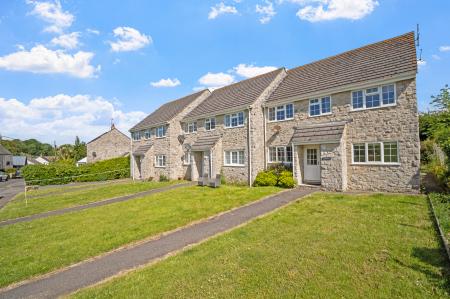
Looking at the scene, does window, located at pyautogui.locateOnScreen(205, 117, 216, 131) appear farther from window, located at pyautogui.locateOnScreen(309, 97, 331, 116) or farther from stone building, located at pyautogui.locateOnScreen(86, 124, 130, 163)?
stone building, located at pyautogui.locateOnScreen(86, 124, 130, 163)

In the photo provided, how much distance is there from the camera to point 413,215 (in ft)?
30.3

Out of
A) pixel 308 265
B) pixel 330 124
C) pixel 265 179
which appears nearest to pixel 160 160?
pixel 265 179

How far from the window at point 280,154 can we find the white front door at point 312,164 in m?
1.38

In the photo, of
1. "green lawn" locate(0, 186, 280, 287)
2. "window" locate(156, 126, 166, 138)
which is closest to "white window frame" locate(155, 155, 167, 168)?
"window" locate(156, 126, 166, 138)

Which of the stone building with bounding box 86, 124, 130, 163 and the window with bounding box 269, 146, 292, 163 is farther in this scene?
the stone building with bounding box 86, 124, 130, 163

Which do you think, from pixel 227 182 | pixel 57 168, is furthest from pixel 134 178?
pixel 227 182

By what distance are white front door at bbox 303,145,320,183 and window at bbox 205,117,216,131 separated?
975cm

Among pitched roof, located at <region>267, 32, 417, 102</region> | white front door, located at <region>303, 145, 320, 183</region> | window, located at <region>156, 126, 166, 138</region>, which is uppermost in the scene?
pitched roof, located at <region>267, 32, 417, 102</region>

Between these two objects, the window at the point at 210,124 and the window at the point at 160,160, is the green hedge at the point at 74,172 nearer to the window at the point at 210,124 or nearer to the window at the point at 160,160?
the window at the point at 160,160

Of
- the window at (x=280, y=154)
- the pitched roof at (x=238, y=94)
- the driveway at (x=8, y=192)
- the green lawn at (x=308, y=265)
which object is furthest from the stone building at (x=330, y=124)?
the driveway at (x=8, y=192)

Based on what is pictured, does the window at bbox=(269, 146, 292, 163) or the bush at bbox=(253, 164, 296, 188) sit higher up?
the window at bbox=(269, 146, 292, 163)

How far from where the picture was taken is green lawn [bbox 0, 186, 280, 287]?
7905 mm

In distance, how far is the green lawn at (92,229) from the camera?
25.9ft

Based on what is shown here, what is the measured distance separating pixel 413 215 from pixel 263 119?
12.8 m
